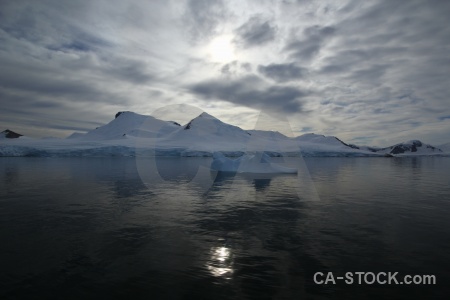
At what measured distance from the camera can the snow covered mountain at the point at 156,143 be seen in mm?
89938

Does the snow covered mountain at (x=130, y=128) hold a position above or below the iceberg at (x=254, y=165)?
above

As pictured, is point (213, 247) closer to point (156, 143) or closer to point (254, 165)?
point (254, 165)

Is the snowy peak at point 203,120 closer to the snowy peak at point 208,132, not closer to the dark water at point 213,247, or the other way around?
the snowy peak at point 208,132

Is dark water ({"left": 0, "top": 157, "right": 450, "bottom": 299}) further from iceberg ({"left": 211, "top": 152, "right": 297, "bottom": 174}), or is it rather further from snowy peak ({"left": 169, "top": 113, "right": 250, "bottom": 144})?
snowy peak ({"left": 169, "top": 113, "right": 250, "bottom": 144})

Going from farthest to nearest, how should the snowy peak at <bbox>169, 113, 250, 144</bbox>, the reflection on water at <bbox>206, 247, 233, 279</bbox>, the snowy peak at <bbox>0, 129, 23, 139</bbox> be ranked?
1. the snowy peak at <bbox>0, 129, 23, 139</bbox>
2. the snowy peak at <bbox>169, 113, 250, 144</bbox>
3. the reflection on water at <bbox>206, 247, 233, 279</bbox>

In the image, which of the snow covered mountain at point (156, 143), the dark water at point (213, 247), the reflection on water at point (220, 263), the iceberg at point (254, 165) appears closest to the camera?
the dark water at point (213, 247)

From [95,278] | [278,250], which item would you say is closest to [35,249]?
[95,278]

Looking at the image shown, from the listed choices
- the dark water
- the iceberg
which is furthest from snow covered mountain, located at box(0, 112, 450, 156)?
the dark water

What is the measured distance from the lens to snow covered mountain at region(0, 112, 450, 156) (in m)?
89.9

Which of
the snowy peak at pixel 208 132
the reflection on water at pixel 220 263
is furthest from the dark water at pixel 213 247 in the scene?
the snowy peak at pixel 208 132

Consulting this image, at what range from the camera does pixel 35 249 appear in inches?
344

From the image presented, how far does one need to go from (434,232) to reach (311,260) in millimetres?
6098

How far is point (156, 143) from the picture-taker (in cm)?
11950

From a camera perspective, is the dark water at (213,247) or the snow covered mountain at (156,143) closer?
the dark water at (213,247)
